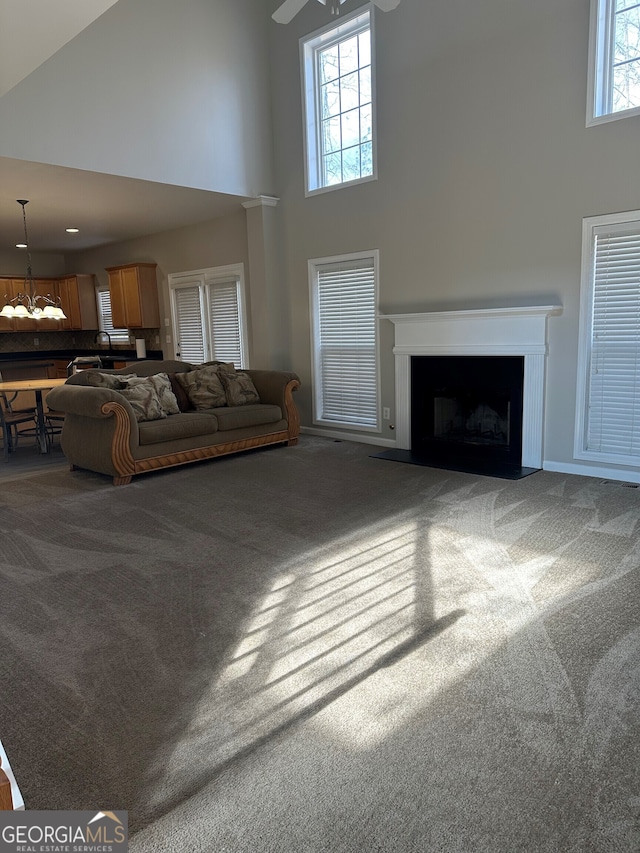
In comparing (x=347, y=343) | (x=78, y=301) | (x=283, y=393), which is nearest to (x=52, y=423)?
(x=78, y=301)

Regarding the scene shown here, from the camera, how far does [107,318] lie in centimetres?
1038

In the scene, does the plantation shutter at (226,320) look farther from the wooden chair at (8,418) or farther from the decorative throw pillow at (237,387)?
the wooden chair at (8,418)

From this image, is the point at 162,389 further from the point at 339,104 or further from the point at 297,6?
the point at 339,104

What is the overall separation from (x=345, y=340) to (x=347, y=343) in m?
0.04

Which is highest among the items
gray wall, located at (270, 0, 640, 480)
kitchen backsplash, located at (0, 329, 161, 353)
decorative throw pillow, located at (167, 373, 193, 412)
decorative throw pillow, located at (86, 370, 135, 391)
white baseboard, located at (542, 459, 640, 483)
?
gray wall, located at (270, 0, 640, 480)

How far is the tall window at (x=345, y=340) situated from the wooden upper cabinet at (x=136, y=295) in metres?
3.18

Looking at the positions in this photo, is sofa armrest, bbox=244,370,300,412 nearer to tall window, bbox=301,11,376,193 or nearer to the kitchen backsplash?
tall window, bbox=301,11,376,193

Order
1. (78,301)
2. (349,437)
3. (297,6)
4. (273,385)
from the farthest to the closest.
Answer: (78,301) → (349,437) → (273,385) → (297,6)

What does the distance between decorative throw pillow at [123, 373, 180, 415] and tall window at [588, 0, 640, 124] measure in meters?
4.25

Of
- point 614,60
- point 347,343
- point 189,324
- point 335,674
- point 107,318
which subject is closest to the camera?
point 335,674

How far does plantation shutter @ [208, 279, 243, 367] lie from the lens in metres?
8.00

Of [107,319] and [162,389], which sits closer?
[162,389]

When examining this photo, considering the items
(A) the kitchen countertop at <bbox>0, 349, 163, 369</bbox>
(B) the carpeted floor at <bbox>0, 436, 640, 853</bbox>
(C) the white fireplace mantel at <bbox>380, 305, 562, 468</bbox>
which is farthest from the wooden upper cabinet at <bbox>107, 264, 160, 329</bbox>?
(B) the carpeted floor at <bbox>0, 436, 640, 853</bbox>

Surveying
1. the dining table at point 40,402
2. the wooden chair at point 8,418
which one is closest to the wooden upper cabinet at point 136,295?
the dining table at point 40,402
